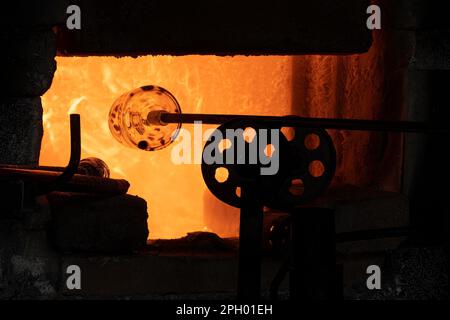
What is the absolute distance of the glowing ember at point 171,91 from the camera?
296 cm

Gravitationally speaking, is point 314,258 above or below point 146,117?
below

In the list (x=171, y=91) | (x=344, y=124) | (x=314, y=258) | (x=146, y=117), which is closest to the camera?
(x=314, y=258)

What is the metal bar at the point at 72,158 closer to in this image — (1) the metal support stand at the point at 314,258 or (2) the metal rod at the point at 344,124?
(2) the metal rod at the point at 344,124

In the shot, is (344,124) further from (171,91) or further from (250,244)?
(171,91)

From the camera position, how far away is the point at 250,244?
1.83m

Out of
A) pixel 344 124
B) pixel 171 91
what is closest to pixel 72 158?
pixel 344 124

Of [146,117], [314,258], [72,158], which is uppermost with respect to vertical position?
[146,117]

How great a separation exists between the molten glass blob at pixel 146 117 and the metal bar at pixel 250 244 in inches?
27.1

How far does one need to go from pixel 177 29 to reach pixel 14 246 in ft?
2.47

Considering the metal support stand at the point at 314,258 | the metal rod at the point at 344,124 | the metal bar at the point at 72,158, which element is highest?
the metal rod at the point at 344,124

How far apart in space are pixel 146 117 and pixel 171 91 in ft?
1.83

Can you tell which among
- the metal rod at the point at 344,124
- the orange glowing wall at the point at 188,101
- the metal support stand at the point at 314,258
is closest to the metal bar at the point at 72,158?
the metal rod at the point at 344,124

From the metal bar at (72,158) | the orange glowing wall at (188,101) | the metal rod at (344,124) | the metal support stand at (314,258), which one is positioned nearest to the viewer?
the metal support stand at (314,258)
